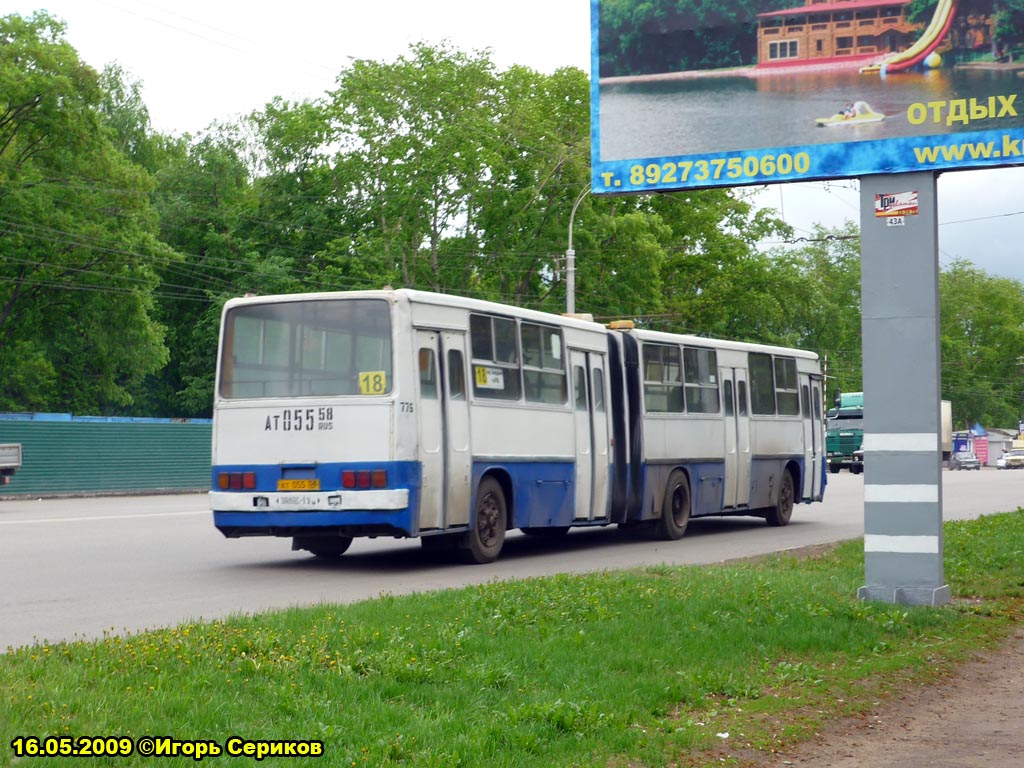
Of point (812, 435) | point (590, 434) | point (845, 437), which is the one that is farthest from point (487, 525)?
point (845, 437)

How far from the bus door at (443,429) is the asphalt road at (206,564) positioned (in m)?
0.72

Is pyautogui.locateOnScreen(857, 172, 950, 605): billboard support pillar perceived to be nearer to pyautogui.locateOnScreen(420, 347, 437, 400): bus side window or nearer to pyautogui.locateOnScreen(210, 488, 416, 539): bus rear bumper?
pyautogui.locateOnScreen(210, 488, 416, 539): bus rear bumper

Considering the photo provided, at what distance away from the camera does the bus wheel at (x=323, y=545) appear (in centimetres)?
1688

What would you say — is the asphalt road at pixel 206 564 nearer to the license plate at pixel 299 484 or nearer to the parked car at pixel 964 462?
the license plate at pixel 299 484

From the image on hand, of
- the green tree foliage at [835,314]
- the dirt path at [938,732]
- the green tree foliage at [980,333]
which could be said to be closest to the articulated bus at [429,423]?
the dirt path at [938,732]

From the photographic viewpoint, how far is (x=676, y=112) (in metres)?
12.9

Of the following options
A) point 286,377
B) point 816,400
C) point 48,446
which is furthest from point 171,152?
point 286,377

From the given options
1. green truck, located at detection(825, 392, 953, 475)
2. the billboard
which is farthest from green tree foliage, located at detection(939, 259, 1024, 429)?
the billboard

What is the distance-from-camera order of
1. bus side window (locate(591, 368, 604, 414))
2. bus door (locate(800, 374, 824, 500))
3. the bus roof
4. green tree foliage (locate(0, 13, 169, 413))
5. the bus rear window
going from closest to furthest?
the bus rear window
the bus roof
bus side window (locate(591, 368, 604, 414))
bus door (locate(800, 374, 824, 500))
green tree foliage (locate(0, 13, 169, 413))

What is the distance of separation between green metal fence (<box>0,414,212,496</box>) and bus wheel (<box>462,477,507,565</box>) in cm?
1947

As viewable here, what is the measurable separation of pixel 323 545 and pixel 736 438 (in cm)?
816

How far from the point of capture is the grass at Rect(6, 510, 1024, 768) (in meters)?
6.39

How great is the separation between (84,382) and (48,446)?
23280 mm

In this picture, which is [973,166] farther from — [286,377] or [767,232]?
[767,232]
